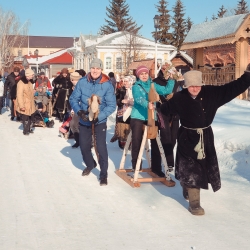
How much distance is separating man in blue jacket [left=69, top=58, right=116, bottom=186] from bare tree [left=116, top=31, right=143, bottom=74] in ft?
107

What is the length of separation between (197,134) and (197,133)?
0.01m

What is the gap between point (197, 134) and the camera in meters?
5.41

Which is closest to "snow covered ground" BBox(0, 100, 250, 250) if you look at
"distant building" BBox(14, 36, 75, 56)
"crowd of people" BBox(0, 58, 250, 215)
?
"crowd of people" BBox(0, 58, 250, 215)

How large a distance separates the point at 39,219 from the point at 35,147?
5427 mm

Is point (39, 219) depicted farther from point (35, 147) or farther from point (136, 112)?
point (35, 147)

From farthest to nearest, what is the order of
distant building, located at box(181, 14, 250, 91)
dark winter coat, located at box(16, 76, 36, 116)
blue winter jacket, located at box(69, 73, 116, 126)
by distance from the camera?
1. distant building, located at box(181, 14, 250, 91)
2. dark winter coat, located at box(16, 76, 36, 116)
3. blue winter jacket, located at box(69, 73, 116, 126)

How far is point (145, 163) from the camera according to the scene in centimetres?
870

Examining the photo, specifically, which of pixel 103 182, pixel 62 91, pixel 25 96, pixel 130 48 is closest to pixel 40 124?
pixel 62 91

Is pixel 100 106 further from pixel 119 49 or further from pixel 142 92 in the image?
pixel 119 49

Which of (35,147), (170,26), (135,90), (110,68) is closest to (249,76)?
(135,90)

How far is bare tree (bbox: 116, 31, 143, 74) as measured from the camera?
40250mm

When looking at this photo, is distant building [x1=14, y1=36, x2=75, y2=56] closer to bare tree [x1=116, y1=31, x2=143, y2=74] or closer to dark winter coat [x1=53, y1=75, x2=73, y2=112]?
bare tree [x1=116, y1=31, x2=143, y2=74]

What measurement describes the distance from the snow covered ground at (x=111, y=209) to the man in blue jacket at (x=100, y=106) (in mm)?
518

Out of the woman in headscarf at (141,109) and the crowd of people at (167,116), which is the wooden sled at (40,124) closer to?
the crowd of people at (167,116)
